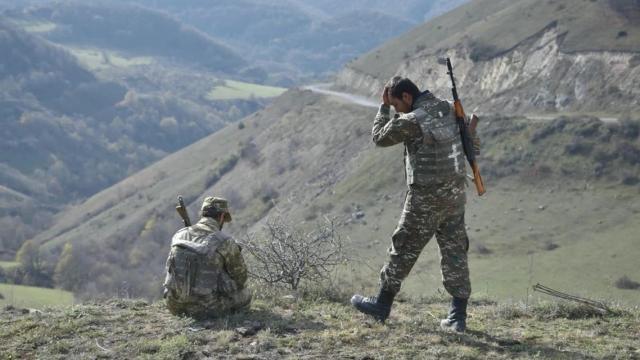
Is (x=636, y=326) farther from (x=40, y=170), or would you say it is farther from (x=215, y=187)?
(x=40, y=170)

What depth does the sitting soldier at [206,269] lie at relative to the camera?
6893 millimetres

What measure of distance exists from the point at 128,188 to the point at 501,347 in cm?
9096

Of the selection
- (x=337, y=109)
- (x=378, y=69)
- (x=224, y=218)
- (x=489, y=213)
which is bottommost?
(x=489, y=213)

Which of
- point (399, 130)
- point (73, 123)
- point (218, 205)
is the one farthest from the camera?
point (73, 123)

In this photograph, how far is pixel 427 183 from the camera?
6.33 meters

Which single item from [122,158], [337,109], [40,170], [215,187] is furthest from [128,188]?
[122,158]

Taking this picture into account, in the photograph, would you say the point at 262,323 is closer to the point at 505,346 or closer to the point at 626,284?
the point at 505,346

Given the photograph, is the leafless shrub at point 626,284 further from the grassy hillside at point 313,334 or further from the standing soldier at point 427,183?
A: the standing soldier at point 427,183

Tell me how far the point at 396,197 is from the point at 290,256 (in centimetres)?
3318

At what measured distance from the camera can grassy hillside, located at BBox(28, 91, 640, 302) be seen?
27.6 metres

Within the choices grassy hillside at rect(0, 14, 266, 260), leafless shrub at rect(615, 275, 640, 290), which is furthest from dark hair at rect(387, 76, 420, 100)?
grassy hillside at rect(0, 14, 266, 260)

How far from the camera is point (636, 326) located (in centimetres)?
710

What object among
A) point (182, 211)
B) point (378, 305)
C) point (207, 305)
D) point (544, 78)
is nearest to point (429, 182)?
point (378, 305)

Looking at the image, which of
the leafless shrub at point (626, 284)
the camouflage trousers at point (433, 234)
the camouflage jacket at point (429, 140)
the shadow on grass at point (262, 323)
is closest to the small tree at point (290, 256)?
the shadow on grass at point (262, 323)
